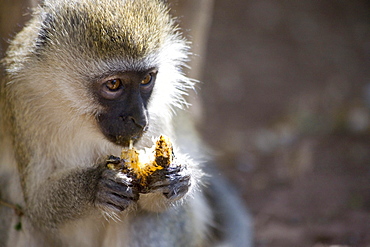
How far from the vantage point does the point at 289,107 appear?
6.25m

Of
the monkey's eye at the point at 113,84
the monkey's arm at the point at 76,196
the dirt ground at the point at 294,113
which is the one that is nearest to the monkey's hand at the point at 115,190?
the monkey's arm at the point at 76,196

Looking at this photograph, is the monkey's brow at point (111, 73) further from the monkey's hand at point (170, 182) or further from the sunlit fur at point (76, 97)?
the monkey's hand at point (170, 182)

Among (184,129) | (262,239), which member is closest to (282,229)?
(262,239)

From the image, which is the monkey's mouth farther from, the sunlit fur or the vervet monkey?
the sunlit fur

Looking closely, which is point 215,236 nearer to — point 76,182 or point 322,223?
point 322,223

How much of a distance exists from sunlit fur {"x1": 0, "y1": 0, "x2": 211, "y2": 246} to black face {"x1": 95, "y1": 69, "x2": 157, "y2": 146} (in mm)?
61

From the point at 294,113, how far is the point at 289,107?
194mm

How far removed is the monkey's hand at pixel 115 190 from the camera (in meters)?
2.77

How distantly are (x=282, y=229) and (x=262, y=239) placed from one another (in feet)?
0.75

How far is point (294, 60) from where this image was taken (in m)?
6.98

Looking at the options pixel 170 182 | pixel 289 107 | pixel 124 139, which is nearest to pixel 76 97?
pixel 124 139

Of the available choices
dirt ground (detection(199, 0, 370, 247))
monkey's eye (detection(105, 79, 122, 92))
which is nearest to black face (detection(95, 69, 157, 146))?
monkey's eye (detection(105, 79, 122, 92))

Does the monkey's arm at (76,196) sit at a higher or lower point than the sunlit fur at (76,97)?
lower

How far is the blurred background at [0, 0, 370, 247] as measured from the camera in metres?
4.58
